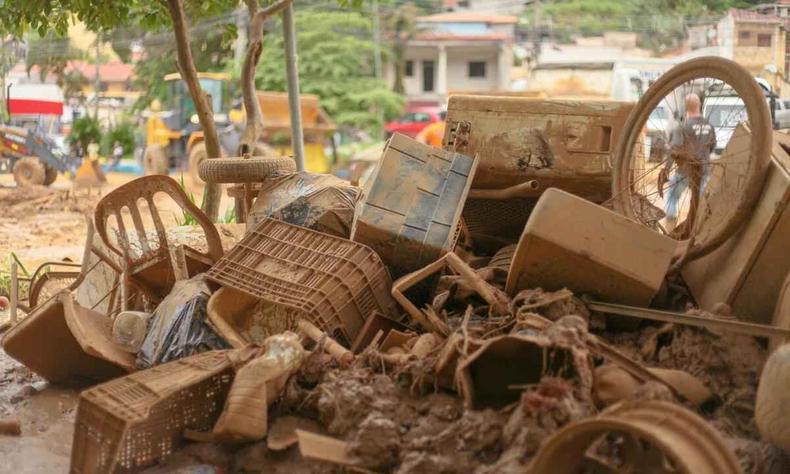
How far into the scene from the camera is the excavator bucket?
20.5 m

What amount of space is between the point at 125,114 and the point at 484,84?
1347cm

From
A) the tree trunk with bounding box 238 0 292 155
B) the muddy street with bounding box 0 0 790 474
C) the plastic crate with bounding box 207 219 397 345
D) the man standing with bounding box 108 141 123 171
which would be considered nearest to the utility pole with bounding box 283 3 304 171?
the tree trunk with bounding box 238 0 292 155

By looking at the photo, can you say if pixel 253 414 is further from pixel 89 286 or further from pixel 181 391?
pixel 89 286

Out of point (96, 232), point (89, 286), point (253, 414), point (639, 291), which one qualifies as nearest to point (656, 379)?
point (639, 291)

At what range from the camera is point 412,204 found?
5395 mm

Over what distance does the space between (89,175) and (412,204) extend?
16660 mm

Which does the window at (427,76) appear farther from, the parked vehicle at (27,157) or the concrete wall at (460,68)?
the parked vehicle at (27,157)

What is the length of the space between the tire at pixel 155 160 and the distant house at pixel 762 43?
1457cm

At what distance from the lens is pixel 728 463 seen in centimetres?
307

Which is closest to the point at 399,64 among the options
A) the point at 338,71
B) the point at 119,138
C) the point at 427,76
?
the point at 427,76

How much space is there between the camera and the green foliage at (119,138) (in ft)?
82.6

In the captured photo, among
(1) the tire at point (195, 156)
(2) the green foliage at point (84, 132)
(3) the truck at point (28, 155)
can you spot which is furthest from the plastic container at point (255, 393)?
(2) the green foliage at point (84, 132)

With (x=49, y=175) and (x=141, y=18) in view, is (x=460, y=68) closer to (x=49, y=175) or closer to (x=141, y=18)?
(x=49, y=175)

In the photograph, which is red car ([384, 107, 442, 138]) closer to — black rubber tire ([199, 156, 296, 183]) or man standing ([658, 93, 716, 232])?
black rubber tire ([199, 156, 296, 183])
